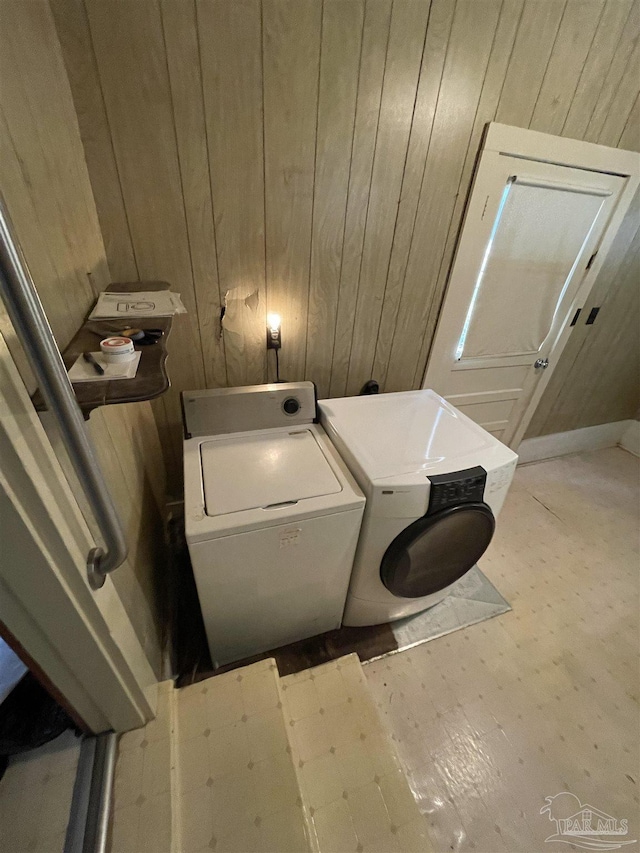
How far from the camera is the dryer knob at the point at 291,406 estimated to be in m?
1.40

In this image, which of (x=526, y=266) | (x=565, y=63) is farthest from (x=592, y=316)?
(x=565, y=63)

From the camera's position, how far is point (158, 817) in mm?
781

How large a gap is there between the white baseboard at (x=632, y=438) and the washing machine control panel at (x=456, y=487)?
279 centimetres

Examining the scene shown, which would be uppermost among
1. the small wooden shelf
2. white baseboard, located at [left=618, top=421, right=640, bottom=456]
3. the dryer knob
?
the small wooden shelf

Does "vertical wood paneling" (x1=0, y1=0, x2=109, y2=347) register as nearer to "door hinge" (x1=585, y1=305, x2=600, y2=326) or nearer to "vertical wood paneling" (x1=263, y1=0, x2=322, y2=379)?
"vertical wood paneling" (x1=263, y1=0, x2=322, y2=379)

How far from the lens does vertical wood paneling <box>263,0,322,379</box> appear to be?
41.4 inches

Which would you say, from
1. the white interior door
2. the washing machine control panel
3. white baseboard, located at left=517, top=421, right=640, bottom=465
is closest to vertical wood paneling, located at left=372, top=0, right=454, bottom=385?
the white interior door

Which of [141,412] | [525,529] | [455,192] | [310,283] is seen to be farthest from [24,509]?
[525,529]

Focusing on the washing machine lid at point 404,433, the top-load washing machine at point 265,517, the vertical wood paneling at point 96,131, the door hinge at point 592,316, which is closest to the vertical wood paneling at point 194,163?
the vertical wood paneling at point 96,131

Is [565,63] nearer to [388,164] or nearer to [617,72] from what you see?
[617,72]

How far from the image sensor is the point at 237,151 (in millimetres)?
1169

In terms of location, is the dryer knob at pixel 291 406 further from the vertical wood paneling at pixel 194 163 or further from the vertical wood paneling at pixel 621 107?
the vertical wood paneling at pixel 621 107

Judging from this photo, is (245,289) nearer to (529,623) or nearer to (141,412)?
(141,412)

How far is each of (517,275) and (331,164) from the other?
1127 millimetres
